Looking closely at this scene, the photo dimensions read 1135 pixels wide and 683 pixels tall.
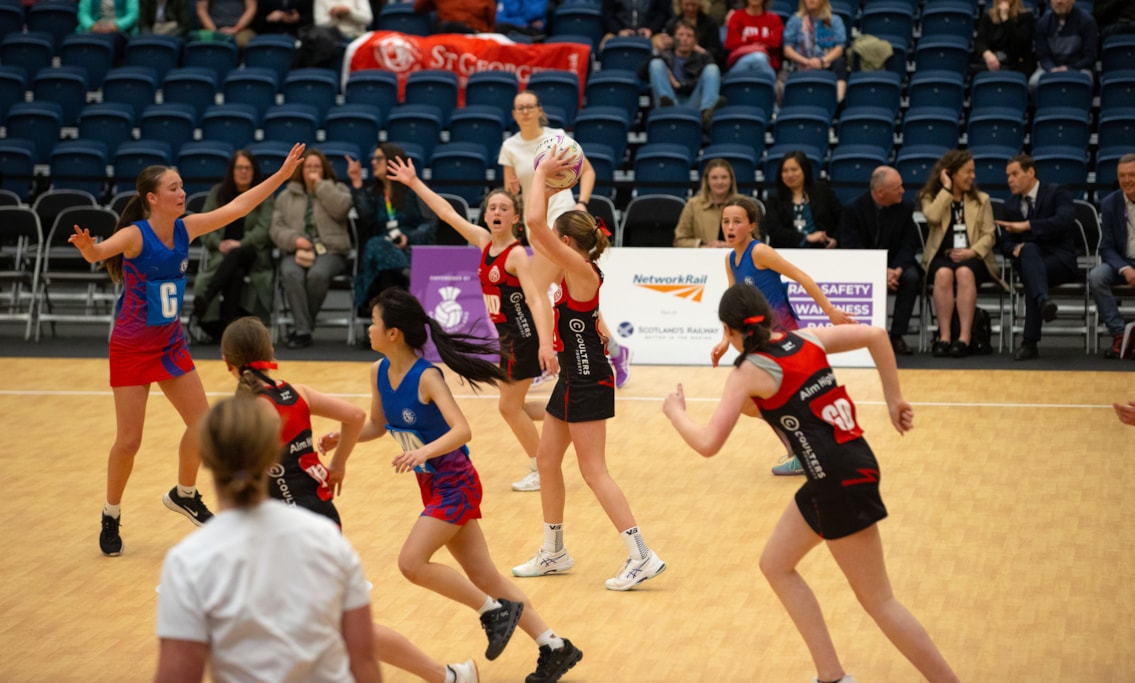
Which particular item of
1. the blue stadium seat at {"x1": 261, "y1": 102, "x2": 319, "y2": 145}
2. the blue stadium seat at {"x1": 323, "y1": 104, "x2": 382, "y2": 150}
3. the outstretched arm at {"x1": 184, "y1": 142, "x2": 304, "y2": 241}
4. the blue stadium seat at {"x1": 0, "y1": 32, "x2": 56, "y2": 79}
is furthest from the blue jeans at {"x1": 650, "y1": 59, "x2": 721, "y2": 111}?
the outstretched arm at {"x1": 184, "y1": 142, "x2": 304, "y2": 241}

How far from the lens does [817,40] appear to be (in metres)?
14.1

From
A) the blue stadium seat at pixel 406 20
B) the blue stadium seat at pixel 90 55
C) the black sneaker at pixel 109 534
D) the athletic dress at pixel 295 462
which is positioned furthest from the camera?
the blue stadium seat at pixel 406 20

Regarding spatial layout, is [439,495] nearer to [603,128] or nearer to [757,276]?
[757,276]

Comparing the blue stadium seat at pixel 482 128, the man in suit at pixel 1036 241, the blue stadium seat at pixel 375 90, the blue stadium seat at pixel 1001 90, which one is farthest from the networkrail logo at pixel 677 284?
the blue stadium seat at pixel 375 90

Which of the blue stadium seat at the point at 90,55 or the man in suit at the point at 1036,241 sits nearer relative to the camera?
the man in suit at the point at 1036,241

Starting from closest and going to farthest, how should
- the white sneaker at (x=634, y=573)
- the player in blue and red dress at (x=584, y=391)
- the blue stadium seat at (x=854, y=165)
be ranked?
the player in blue and red dress at (x=584, y=391) → the white sneaker at (x=634, y=573) → the blue stadium seat at (x=854, y=165)

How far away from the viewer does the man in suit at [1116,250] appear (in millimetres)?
10984

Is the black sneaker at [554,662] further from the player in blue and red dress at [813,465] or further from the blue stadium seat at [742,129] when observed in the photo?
the blue stadium seat at [742,129]

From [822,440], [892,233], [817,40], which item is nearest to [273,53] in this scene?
[817,40]

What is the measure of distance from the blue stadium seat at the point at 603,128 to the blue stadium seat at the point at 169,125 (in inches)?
173

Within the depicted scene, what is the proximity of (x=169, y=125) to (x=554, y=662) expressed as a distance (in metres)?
11.3

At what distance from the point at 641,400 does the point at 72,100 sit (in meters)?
8.76

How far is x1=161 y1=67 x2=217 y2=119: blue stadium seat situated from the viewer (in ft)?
48.5

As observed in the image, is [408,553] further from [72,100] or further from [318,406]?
[72,100]
